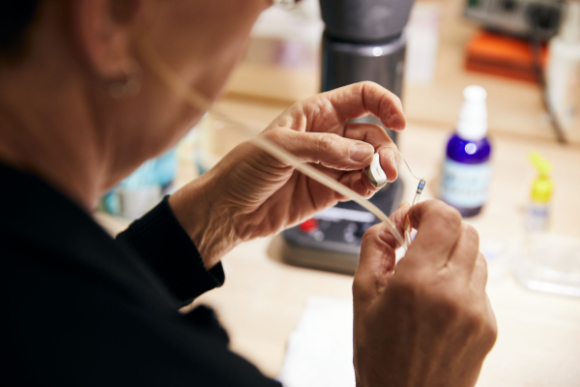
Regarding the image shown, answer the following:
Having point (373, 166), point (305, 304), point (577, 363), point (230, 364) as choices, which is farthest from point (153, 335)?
point (577, 363)

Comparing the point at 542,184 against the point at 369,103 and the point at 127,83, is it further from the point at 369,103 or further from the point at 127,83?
the point at 127,83

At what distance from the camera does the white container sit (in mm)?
975

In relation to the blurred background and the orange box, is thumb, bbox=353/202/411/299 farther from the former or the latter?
the orange box

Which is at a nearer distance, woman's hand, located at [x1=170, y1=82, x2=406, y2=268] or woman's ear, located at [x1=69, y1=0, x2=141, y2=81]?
woman's ear, located at [x1=69, y1=0, x2=141, y2=81]

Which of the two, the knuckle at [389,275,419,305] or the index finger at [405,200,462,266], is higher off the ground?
the index finger at [405,200,462,266]

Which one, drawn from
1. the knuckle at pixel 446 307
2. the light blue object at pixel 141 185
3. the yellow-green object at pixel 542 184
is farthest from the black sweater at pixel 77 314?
the yellow-green object at pixel 542 184

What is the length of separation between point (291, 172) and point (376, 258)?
17 centimetres

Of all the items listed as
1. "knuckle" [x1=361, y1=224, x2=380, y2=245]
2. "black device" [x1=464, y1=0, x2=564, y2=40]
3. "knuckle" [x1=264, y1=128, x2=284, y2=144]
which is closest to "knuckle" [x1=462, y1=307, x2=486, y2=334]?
"knuckle" [x1=361, y1=224, x2=380, y2=245]

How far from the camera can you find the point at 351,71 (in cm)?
73

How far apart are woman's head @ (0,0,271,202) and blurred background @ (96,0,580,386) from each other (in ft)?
1.02

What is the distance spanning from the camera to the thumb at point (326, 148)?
0.55 metres

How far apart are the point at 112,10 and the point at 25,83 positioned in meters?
0.08

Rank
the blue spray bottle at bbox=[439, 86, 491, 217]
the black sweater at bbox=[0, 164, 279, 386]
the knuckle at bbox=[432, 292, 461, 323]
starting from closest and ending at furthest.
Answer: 1. the black sweater at bbox=[0, 164, 279, 386]
2. the knuckle at bbox=[432, 292, 461, 323]
3. the blue spray bottle at bbox=[439, 86, 491, 217]

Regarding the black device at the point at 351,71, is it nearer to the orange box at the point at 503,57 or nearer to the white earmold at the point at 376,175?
the white earmold at the point at 376,175
